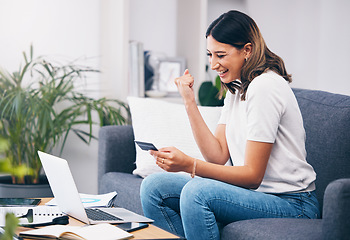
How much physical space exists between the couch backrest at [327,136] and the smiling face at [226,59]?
0.36 m

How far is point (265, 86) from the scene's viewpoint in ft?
4.62

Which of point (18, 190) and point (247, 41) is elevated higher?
point (247, 41)

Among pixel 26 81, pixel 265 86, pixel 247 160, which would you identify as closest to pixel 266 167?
pixel 247 160

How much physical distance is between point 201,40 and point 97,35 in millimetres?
649

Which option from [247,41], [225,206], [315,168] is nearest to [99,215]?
[225,206]

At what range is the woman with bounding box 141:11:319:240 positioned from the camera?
4.46ft

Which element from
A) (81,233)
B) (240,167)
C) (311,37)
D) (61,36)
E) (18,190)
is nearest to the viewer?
(81,233)

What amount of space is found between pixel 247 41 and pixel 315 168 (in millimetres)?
528

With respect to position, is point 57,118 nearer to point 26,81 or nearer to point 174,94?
point 26,81

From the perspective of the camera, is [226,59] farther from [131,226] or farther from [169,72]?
[169,72]

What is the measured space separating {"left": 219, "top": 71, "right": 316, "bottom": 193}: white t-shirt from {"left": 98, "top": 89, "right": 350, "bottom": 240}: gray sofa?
14 centimetres

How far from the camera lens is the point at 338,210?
1.07 metres

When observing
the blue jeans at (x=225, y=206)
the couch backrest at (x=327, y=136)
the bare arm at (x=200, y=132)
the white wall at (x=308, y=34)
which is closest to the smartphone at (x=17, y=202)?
the blue jeans at (x=225, y=206)

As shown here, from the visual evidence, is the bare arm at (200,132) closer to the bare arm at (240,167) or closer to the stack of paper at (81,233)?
the bare arm at (240,167)
